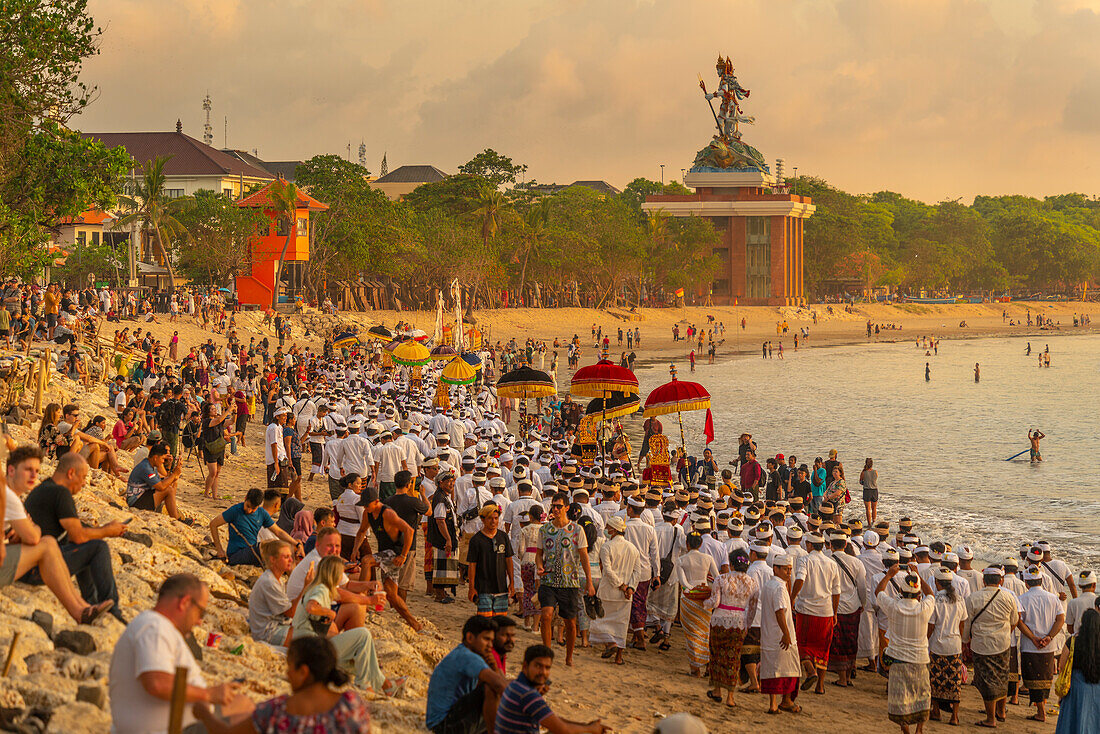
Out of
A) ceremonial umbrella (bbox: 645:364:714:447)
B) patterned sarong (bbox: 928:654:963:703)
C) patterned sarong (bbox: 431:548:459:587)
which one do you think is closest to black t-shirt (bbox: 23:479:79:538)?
patterned sarong (bbox: 431:548:459:587)

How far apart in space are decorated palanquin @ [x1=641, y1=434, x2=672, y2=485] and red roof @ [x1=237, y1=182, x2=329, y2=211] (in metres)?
42.1

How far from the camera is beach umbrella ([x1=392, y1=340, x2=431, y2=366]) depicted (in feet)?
90.8

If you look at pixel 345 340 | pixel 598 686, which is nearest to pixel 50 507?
pixel 598 686

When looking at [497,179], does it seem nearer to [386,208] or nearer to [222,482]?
[386,208]

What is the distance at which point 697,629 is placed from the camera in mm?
10477

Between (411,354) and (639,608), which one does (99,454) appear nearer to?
(639,608)

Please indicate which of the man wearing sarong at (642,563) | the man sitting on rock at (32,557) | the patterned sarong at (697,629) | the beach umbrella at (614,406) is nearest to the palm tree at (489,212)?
the beach umbrella at (614,406)

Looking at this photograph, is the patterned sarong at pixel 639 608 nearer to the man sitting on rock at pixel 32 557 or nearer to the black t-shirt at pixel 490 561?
the black t-shirt at pixel 490 561

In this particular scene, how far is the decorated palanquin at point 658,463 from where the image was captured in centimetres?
1789

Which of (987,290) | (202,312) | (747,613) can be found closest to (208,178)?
(202,312)

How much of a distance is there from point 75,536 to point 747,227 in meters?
96.3

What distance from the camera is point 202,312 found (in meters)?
44.3

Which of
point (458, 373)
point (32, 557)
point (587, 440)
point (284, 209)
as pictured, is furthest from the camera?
Answer: point (284, 209)

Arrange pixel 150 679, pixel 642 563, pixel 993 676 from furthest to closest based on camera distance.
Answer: pixel 642 563 < pixel 993 676 < pixel 150 679
